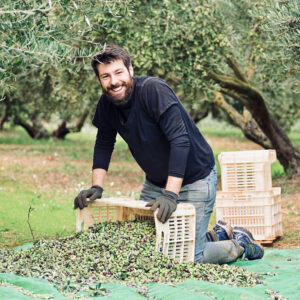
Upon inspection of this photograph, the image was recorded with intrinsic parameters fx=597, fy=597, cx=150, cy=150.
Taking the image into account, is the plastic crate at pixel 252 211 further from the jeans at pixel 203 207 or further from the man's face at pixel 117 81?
the man's face at pixel 117 81

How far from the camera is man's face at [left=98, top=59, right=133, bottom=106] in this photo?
19.1 feet

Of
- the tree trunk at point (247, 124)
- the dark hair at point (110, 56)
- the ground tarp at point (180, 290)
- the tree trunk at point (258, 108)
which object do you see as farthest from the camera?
the tree trunk at point (247, 124)

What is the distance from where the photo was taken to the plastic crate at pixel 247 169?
27.5 ft

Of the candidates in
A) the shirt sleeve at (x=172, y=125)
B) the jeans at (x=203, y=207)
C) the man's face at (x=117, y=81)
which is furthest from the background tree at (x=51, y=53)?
the jeans at (x=203, y=207)

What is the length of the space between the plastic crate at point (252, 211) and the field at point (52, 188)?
12.2 inches

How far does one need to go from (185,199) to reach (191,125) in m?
0.78

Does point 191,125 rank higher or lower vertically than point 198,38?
lower

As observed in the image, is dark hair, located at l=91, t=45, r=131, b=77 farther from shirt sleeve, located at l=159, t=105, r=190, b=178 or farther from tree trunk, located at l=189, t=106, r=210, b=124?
tree trunk, located at l=189, t=106, r=210, b=124

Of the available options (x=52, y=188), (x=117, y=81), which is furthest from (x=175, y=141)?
(x=52, y=188)

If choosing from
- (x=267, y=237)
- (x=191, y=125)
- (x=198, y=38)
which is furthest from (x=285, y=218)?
(x=191, y=125)

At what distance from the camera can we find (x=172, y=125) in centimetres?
570

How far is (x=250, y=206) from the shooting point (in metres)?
8.39

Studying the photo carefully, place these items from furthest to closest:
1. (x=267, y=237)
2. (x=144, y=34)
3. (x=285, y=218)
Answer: (x=144, y=34) → (x=285, y=218) → (x=267, y=237)

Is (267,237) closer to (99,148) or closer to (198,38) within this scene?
(99,148)
